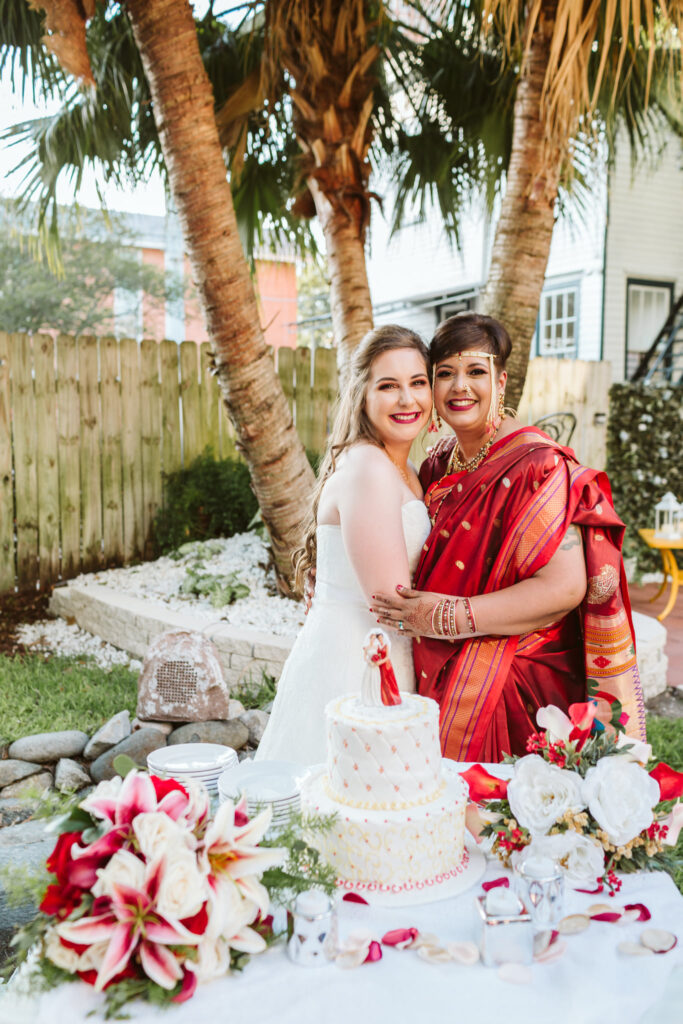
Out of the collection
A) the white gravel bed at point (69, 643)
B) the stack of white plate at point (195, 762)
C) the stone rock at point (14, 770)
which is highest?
the stack of white plate at point (195, 762)

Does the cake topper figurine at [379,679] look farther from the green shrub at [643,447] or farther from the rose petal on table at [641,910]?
the green shrub at [643,447]

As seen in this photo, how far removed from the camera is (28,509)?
6.39 metres

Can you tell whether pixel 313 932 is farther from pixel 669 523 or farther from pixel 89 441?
pixel 669 523

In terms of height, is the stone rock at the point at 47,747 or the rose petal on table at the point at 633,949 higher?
the rose petal on table at the point at 633,949

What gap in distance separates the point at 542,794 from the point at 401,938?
313 millimetres

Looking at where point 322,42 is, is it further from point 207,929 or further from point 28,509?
point 207,929

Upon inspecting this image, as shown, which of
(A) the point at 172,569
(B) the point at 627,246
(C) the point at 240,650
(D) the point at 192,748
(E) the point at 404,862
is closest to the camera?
(E) the point at 404,862

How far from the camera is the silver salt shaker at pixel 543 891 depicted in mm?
1199

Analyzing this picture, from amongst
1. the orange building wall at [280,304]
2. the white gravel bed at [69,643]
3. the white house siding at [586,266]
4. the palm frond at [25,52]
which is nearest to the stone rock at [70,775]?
the white gravel bed at [69,643]

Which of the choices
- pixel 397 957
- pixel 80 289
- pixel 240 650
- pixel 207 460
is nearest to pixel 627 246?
pixel 207 460

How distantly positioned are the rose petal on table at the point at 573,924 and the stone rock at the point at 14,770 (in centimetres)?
295

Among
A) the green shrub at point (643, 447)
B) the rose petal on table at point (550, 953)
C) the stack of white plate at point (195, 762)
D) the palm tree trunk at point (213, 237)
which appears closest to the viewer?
the rose petal on table at point (550, 953)

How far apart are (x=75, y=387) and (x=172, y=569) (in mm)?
1642

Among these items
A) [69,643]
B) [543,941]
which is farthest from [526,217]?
[543,941]
